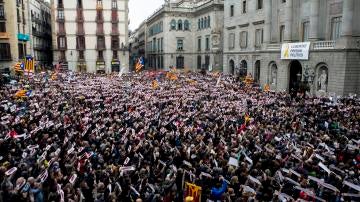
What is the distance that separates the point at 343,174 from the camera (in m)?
11.5

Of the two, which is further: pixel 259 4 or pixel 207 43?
pixel 207 43

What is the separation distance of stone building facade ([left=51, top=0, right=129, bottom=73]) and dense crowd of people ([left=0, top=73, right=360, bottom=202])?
4171cm

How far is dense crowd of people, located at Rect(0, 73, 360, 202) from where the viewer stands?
10305mm

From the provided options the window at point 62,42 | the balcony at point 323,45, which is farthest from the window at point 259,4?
the window at point 62,42

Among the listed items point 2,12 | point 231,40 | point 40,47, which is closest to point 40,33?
point 40,47

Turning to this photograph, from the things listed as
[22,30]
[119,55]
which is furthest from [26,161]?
[119,55]

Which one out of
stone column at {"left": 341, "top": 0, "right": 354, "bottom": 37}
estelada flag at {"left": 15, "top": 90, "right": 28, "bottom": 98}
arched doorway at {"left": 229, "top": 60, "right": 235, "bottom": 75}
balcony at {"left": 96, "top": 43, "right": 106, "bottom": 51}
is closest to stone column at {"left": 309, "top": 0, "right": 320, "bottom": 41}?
stone column at {"left": 341, "top": 0, "right": 354, "bottom": 37}

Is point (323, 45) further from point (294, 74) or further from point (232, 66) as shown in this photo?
point (232, 66)

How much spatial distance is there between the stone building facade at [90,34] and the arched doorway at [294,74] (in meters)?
34.5

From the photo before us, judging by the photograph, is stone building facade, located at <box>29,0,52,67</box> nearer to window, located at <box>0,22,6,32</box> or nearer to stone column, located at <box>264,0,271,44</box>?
window, located at <box>0,22,6,32</box>

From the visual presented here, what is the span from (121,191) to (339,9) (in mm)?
28153

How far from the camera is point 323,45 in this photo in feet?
103

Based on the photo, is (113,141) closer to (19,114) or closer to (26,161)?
(26,161)

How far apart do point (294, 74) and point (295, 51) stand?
341 cm
